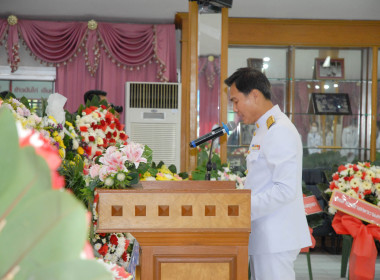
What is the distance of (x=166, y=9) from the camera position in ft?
21.6

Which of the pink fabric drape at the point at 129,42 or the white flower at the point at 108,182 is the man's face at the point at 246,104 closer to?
the white flower at the point at 108,182

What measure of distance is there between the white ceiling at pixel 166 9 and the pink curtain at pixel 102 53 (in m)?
0.17

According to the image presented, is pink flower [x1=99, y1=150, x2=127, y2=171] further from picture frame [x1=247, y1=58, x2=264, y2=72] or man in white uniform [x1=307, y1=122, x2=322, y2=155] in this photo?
man in white uniform [x1=307, y1=122, x2=322, y2=155]

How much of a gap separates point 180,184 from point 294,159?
1.38 feet

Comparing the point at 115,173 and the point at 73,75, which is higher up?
the point at 73,75

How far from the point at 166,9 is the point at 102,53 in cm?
103

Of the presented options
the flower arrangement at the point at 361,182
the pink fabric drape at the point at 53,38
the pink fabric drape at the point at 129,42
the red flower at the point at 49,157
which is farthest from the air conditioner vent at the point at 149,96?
the red flower at the point at 49,157

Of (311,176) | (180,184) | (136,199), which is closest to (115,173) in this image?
(136,199)

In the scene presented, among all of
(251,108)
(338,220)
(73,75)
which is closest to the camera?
(251,108)

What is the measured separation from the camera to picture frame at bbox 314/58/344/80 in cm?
677

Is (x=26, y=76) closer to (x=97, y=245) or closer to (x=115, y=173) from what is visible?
(x=97, y=245)

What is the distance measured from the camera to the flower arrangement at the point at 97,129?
255 centimetres

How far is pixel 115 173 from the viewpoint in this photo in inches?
64.9

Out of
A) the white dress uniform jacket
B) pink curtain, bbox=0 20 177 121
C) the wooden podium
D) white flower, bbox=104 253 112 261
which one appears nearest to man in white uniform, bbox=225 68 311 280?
the white dress uniform jacket
